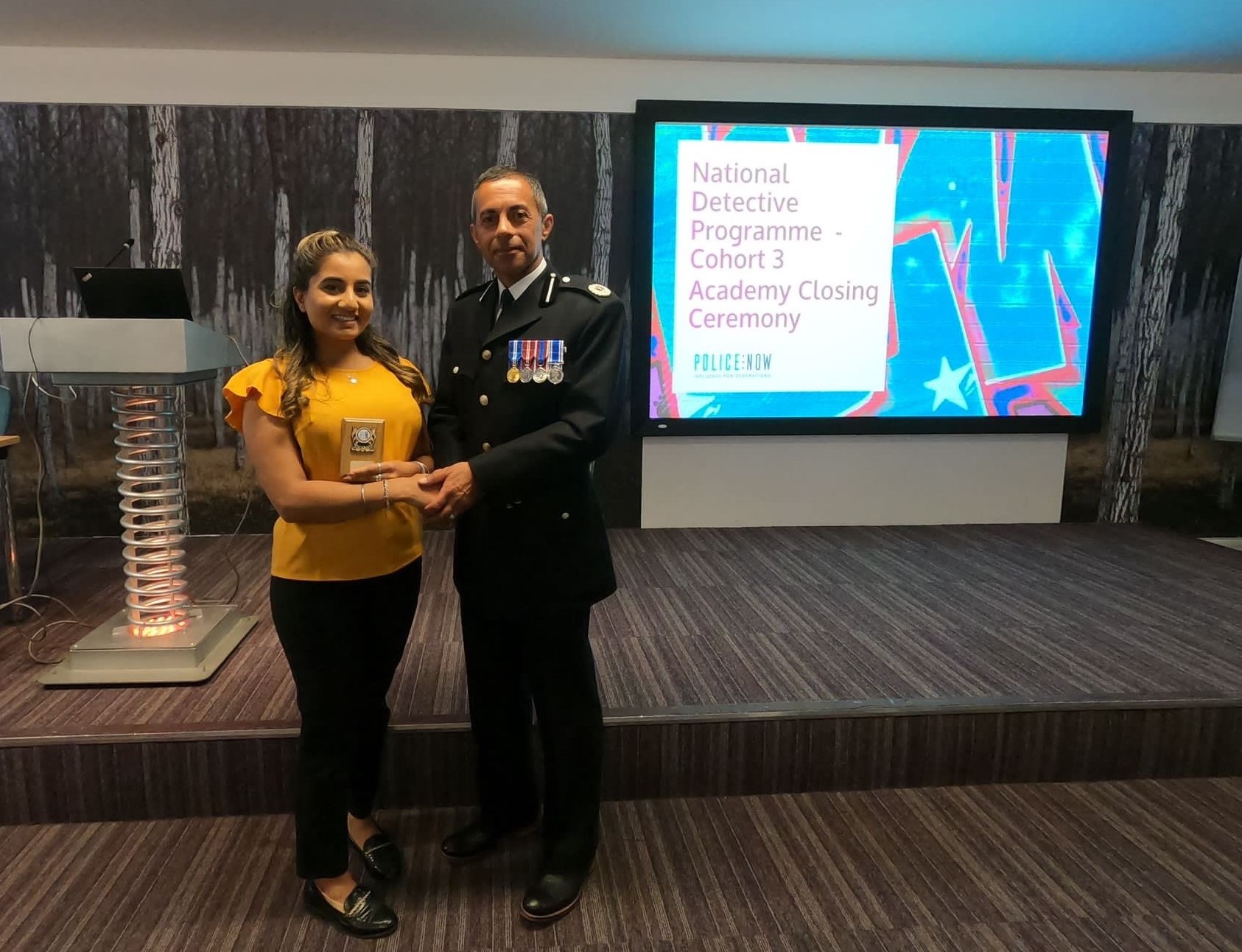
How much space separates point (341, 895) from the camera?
145 centimetres

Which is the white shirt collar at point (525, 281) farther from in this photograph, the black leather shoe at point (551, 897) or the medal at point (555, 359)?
the black leather shoe at point (551, 897)

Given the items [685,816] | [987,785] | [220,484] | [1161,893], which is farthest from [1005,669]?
[220,484]

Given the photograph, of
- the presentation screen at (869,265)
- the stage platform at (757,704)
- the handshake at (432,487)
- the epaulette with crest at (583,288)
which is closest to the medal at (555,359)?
the epaulette with crest at (583,288)

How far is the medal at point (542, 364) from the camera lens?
1.36 meters

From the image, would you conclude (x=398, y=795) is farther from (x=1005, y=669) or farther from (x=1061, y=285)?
(x=1061, y=285)

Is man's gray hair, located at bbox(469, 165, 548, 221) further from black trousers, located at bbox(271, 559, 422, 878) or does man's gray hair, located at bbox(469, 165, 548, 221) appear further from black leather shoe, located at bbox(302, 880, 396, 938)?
black leather shoe, located at bbox(302, 880, 396, 938)

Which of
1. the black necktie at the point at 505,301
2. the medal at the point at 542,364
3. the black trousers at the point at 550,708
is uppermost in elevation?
the black necktie at the point at 505,301

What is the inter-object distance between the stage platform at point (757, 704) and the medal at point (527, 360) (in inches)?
36.6

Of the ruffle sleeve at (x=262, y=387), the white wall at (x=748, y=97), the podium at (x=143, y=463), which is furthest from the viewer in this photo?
the white wall at (x=748, y=97)

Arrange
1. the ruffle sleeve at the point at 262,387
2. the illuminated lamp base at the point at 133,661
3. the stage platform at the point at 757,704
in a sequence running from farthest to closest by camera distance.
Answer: the illuminated lamp base at the point at 133,661 → the stage platform at the point at 757,704 → the ruffle sleeve at the point at 262,387

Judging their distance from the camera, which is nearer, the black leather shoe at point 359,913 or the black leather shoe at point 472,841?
the black leather shoe at point 359,913

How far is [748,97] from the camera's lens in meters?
3.57

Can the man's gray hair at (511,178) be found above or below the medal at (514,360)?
above

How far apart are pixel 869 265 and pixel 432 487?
296 centimetres
